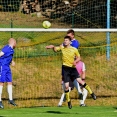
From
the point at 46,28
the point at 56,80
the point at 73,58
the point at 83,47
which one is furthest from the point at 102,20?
the point at 73,58

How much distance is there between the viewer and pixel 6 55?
2031 centimetres

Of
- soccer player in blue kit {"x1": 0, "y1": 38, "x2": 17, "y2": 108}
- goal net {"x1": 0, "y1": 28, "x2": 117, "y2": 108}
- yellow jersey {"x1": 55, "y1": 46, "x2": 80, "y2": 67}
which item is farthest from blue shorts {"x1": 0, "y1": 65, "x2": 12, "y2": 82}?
yellow jersey {"x1": 55, "y1": 46, "x2": 80, "y2": 67}

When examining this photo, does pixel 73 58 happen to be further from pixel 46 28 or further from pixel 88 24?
pixel 88 24

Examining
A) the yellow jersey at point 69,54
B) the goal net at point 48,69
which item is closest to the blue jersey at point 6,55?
the goal net at point 48,69

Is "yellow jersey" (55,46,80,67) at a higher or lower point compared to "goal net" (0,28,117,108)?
higher

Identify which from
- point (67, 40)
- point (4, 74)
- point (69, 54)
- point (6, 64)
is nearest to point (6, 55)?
point (6, 64)

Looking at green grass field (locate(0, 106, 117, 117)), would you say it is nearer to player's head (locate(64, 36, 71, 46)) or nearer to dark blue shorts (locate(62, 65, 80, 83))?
dark blue shorts (locate(62, 65, 80, 83))

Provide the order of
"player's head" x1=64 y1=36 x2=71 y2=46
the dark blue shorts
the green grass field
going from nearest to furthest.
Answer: the green grass field → "player's head" x1=64 y1=36 x2=71 y2=46 → the dark blue shorts

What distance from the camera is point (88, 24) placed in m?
28.0

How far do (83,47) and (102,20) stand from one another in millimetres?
3238

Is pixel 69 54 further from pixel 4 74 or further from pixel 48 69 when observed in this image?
pixel 48 69

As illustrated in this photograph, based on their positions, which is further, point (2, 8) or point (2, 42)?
point (2, 8)

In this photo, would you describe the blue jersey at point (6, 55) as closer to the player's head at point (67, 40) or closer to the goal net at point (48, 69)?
the goal net at point (48, 69)

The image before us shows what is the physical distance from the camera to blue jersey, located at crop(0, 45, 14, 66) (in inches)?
797
